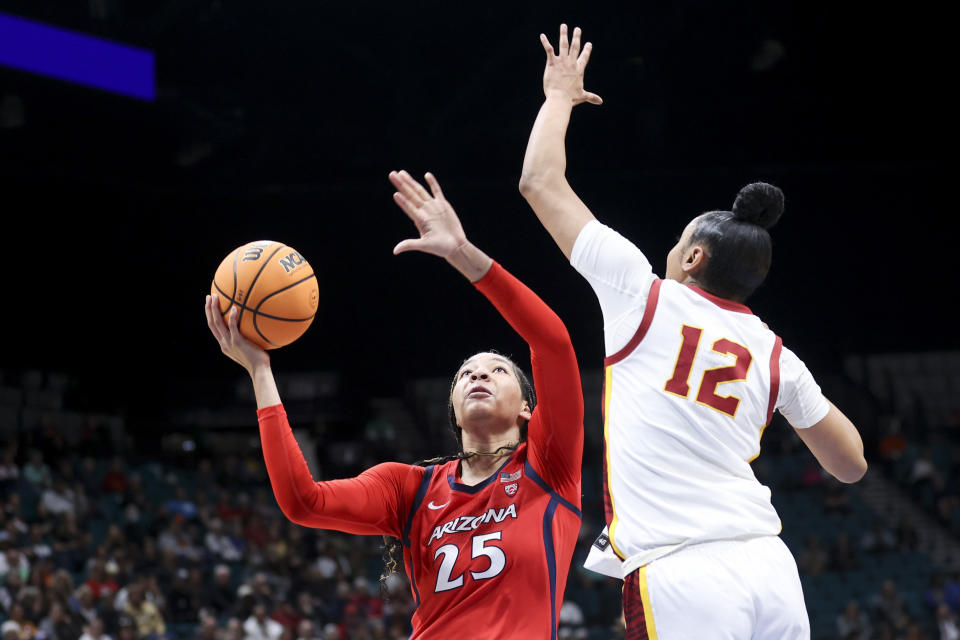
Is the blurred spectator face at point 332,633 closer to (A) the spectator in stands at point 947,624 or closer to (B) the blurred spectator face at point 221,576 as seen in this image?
(B) the blurred spectator face at point 221,576

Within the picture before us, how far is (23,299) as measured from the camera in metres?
17.6

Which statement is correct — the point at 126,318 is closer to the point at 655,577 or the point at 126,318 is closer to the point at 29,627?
the point at 29,627

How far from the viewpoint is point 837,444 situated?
9.52ft

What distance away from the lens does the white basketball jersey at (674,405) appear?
2.53 meters

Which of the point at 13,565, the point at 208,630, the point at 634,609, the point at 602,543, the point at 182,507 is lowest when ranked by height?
the point at 208,630

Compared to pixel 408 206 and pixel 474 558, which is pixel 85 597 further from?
pixel 408 206

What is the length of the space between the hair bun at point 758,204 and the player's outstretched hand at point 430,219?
73 centimetres

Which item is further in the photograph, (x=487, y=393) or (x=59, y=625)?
(x=59, y=625)

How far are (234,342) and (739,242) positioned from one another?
1.60 meters

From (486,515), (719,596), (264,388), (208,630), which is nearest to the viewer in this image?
(719,596)

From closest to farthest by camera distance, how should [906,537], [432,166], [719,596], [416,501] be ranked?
[719,596]
[416,501]
[906,537]
[432,166]

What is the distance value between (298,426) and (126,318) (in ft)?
11.7

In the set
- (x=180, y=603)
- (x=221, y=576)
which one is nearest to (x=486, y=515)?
(x=180, y=603)

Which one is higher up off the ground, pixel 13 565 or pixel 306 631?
pixel 13 565
